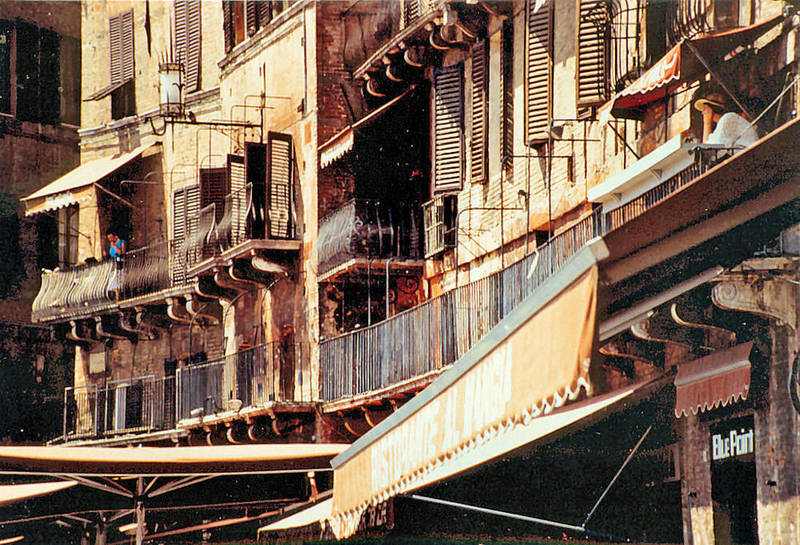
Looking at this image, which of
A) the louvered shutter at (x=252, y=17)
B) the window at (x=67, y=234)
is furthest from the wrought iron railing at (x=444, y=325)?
the window at (x=67, y=234)

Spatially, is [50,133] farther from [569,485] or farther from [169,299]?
[569,485]

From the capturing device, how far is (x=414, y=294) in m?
26.7

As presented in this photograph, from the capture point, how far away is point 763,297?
524 inches

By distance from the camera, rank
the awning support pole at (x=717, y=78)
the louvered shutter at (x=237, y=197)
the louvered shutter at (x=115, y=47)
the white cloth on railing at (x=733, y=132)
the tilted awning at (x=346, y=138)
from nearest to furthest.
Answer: the white cloth on railing at (x=733, y=132), the awning support pole at (x=717, y=78), the tilted awning at (x=346, y=138), the louvered shutter at (x=237, y=197), the louvered shutter at (x=115, y=47)

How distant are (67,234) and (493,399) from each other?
103 feet

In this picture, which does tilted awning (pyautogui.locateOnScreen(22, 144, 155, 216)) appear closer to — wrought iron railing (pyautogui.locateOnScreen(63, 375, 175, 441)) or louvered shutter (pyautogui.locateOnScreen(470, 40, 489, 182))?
wrought iron railing (pyautogui.locateOnScreen(63, 375, 175, 441))

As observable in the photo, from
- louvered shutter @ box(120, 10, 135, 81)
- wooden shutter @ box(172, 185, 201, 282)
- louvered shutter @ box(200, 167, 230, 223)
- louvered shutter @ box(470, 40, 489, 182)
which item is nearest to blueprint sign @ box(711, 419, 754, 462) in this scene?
louvered shutter @ box(470, 40, 489, 182)

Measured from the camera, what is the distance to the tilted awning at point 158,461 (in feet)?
52.9

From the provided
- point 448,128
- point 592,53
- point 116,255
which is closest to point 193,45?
point 116,255

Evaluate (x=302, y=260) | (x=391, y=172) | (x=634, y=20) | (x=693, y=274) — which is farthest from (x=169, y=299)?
(x=693, y=274)

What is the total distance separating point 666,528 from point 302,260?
13.8 metres

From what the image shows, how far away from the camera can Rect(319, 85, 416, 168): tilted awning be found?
1014 inches

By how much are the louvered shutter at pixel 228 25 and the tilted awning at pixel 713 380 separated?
20192 mm

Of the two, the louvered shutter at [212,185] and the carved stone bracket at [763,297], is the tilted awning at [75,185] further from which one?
the carved stone bracket at [763,297]
